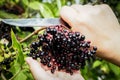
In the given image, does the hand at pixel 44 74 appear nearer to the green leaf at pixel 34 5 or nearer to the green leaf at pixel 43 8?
the green leaf at pixel 43 8

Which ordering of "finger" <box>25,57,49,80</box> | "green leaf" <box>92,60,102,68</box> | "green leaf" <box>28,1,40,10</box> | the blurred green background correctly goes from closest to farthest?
"finger" <box>25,57,49,80</box> → the blurred green background → "green leaf" <box>28,1,40,10</box> → "green leaf" <box>92,60,102,68</box>

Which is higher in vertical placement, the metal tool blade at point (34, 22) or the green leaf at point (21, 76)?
the metal tool blade at point (34, 22)

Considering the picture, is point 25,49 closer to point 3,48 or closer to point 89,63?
point 3,48

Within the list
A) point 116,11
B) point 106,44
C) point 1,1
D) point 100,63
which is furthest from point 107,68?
point 106,44

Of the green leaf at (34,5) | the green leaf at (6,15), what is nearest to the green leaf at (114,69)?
the green leaf at (34,5)

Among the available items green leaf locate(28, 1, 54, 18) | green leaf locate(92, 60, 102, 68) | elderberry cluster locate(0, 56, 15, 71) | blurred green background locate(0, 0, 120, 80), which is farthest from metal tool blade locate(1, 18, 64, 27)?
green leaf locate(92, 60, 102, 68)

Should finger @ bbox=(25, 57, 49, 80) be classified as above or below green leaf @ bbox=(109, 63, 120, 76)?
above

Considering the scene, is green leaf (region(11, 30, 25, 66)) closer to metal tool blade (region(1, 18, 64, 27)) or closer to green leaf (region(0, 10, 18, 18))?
metal tool blade (region(1, 18, 64, 27))
